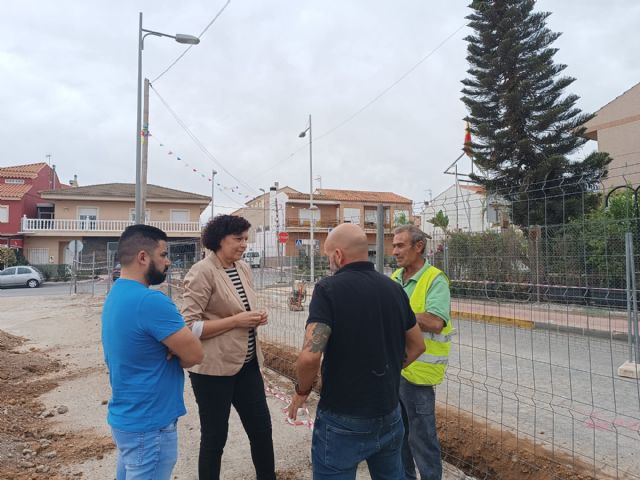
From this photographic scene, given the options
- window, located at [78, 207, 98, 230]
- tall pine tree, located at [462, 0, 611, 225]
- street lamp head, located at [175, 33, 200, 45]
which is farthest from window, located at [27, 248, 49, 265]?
tall pine tree, located at [462, 0, 611, 225]

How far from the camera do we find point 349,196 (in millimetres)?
43969

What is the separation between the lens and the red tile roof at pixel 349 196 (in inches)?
1660

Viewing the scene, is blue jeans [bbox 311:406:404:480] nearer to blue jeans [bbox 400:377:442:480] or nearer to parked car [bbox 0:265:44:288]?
blue jeans [bbox 400:377:442:480]

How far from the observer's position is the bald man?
1852mm

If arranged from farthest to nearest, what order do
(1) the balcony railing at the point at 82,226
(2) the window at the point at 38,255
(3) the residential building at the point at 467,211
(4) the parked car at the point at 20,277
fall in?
(2) the window at the point at 38,255 → (1) the balcony railing at the point at 82,226 → (4) the parked car at the point at 20,277 → (3) the residential building at the point at 467,211

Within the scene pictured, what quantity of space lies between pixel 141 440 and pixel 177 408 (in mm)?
195

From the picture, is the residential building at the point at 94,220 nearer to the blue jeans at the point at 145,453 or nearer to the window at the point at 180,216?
the window at the point at 180,216

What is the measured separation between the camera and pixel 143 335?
1.90 m

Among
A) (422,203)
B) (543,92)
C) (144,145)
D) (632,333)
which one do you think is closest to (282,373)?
(422,203)

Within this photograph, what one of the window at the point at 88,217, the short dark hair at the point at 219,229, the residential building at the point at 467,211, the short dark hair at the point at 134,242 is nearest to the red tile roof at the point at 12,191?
the window at the point at 88,217

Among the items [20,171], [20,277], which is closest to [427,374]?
[20,277]

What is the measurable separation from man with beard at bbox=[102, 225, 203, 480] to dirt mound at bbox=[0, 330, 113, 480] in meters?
1.62

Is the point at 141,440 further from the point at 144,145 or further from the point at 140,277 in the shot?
the point at 144,145

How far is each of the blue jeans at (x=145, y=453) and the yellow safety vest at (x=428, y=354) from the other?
1379 mm
